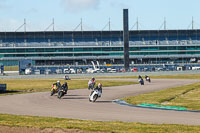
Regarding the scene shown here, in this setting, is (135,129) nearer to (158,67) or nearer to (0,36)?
(158,67)

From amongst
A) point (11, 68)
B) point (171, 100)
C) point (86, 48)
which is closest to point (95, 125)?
point (171, 100)

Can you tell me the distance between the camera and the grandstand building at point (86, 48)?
15938 centimetres

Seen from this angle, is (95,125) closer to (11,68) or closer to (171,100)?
(171,100)

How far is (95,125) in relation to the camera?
1873 cm

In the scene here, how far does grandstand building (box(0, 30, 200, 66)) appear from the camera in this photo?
523ft

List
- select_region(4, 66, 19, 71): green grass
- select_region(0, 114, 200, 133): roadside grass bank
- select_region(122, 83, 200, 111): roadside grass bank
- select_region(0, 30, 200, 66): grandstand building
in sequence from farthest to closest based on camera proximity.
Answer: select_region(0, 30, 200, 66): grandstand building < select_region(4, 66, 19, 71): green grass < select_region(122, 83, 200, 111): roadside grass bank < select_region(0, 114, 200, 133): roadside grass bank

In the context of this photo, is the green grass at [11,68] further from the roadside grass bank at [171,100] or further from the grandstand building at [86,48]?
the roadside grass bank at [171,100]

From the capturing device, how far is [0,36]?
553ft

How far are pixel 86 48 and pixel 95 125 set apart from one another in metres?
143

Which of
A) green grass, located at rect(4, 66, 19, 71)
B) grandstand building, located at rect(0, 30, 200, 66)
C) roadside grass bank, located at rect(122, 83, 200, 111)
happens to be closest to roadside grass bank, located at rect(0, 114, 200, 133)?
roadside grass bank, located at rect(122, 83, 200, 111)

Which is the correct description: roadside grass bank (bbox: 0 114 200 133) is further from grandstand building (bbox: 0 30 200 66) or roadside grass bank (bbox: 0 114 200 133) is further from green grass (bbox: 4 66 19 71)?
grandstand building (bbox: 0 30 200 66)

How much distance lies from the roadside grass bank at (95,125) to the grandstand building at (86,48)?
138 m

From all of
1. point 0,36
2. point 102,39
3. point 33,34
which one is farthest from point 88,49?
point 0,36

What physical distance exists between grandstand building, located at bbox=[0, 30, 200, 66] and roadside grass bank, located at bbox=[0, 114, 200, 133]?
138142mm
